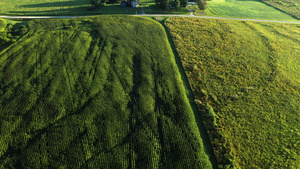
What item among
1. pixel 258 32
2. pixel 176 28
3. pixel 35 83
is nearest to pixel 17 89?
pixel 35 83

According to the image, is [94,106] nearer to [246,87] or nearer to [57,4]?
[246,87]

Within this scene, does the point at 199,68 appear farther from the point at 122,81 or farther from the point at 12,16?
the point at 12,16

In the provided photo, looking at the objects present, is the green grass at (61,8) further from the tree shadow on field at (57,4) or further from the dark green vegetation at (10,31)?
the dark green vegetation at (10,31)

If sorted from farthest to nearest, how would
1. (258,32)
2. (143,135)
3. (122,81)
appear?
(258,32) → (122,81) → (143,135)

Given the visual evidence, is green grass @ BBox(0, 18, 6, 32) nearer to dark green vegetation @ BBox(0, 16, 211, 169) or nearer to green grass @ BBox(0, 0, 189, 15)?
green grass @ BBox(0, 0, 189, 15)

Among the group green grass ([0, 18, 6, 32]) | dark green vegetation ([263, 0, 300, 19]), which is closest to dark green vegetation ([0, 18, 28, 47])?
green grass ([0, 18, 6, 32])

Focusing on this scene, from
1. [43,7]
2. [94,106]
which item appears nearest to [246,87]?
[94,106]

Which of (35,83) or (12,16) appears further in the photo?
(12,16)
